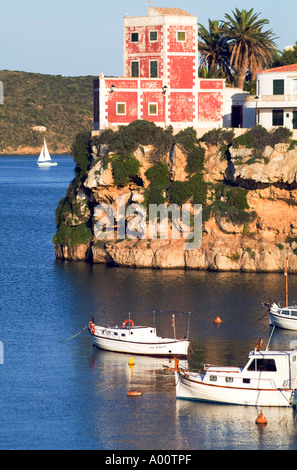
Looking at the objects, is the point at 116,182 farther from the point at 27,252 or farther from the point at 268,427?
the point at 268,427

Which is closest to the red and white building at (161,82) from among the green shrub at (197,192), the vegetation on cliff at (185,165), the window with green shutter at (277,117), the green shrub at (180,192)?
the vegetation on cliff at (185,165)

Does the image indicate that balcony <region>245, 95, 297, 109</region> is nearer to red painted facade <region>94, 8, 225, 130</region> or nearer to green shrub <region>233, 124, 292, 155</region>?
green shrub <region>233, 124, 292, 155</region>

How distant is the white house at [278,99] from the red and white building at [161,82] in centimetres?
Answer: 481

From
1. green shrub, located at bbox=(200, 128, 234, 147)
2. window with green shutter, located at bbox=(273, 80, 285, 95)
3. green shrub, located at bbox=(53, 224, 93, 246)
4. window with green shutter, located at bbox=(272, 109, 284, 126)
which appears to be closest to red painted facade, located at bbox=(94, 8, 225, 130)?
green shrub, located at bbox=(200, 128, 234, 147)

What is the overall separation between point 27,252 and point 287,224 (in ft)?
95.3

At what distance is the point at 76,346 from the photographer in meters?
66.4

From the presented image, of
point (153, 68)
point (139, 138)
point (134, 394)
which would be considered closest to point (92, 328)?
point (134, 394)

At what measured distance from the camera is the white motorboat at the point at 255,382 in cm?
5466

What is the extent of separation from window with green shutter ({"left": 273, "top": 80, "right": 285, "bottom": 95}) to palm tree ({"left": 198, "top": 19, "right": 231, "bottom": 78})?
14.7 meters

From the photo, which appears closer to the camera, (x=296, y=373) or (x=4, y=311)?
(x=296, y=373)

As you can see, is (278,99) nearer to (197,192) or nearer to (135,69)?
(197,192)
